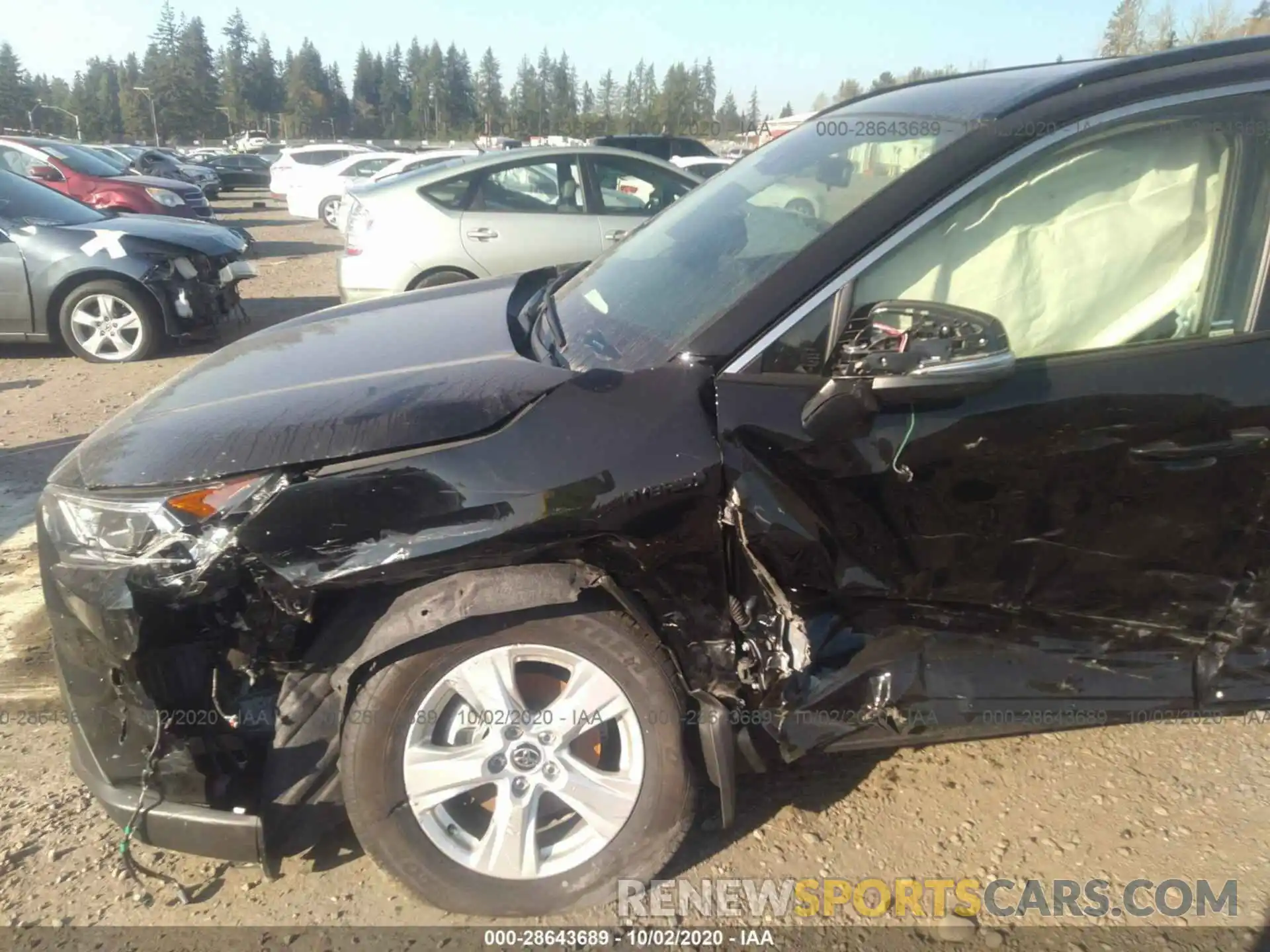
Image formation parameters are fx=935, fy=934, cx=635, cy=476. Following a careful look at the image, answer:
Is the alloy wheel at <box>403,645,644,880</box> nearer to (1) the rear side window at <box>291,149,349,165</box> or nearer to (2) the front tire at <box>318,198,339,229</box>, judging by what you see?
(2) the front tire at <box>318,198,339,229</box>

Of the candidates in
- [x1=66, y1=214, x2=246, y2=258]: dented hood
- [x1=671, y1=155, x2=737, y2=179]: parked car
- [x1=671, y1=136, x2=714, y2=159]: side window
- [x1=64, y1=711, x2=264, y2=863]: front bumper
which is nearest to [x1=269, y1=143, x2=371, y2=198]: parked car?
[x1=671, y1=136, x2=714, y2=159]: side window

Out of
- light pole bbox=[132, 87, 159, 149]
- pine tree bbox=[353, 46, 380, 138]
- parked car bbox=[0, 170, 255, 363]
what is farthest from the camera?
pine tree bbox=[353, 46, 380, 138]

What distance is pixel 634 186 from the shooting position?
764 centimetres

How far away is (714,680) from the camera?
7.28 ft

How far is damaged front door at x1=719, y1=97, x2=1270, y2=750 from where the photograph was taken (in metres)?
2.14

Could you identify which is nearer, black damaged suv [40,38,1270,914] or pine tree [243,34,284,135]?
black damaged suv [40,38,1270,914]

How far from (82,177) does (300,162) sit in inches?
461

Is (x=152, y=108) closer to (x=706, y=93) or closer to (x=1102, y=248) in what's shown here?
(x=706, y=93)

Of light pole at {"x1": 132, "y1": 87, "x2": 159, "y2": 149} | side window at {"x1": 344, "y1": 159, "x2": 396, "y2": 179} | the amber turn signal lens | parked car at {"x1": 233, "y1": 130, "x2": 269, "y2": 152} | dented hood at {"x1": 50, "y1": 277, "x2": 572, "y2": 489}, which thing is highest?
light pole at {"x1": 132, "y1": 87, "x2": 159, "y2": 149}

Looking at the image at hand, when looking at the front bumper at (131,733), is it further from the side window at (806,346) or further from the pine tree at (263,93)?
the pine tree at (263,93)

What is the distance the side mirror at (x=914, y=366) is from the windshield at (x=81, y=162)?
12.9 m

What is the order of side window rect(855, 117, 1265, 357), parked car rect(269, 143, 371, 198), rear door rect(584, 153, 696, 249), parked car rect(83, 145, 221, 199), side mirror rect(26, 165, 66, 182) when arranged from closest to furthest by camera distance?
1. side window rect(855, 117, 1265, 357)
2. rear door rect(584, 153, 696, 249)
3. side mirror rect(26, 165, 66, 182)
4. parked car rect(269, 143, 371, 198)
5. parked car rect(83, 145, 221, 199)
